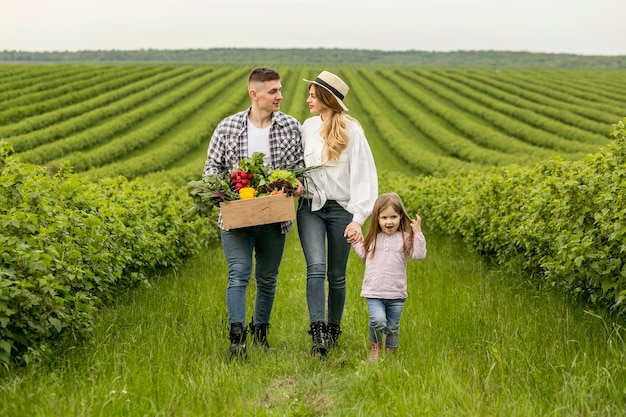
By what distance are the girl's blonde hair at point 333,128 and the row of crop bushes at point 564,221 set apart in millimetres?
2066

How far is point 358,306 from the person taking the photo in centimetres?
786

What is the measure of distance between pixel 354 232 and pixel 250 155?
1.05 meters

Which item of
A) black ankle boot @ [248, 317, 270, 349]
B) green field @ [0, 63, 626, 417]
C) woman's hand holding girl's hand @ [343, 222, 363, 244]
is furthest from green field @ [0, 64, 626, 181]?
woman's hand holding girl's hand @ [343, 222, 363, 244]

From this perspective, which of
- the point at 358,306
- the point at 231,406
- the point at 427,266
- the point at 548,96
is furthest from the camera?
the point at 548,96

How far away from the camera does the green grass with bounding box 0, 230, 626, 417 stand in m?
4.23

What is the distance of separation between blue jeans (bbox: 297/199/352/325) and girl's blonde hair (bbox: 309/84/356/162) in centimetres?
43

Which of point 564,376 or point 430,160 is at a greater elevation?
point 564,376

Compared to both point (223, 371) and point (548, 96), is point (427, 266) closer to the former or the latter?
point (223, 371)

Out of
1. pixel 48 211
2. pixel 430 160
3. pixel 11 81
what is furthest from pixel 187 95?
pixel 48 211

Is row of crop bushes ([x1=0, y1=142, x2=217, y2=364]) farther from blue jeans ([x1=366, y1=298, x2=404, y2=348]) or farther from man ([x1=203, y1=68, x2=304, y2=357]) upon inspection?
blue jeans ([x1=366, y1=298, x2=404, y2=348])

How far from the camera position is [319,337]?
588 centimetres

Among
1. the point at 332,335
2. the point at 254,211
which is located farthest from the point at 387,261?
the point at 254,211

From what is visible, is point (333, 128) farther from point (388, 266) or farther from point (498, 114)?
point (498, 114)

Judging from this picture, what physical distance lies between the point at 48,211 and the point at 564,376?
3.94 metres
